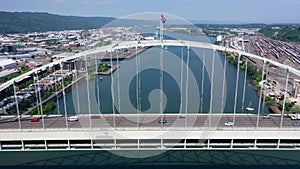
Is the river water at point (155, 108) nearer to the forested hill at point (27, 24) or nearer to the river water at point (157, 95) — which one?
the river water at point (157, 95)

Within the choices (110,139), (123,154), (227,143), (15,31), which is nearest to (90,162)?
(123,154)

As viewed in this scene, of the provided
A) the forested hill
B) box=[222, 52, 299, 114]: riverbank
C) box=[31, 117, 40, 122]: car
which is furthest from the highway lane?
the forested hill

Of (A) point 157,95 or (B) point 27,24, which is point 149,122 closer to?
(A) point 157,95

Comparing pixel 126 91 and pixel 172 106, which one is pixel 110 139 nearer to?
pixel 172 106

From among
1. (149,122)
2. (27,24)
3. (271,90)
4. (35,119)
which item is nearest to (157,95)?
(271,90)

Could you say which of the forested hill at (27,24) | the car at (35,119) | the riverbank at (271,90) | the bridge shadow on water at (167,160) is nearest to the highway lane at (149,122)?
the car at (35,119)

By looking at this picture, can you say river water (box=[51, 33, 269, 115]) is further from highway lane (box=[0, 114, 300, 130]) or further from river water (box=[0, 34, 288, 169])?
highway lane (box=[0, 114, 300, 130])
